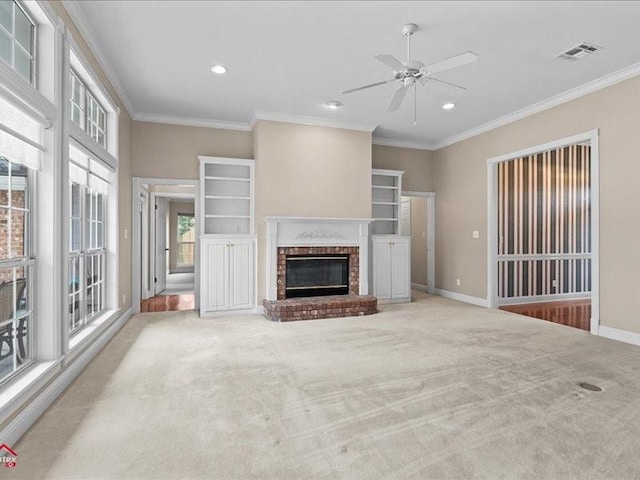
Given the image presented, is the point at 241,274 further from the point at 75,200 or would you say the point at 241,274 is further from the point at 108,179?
the point at 75,200

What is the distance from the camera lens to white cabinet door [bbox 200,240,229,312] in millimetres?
5070

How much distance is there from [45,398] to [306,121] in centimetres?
456

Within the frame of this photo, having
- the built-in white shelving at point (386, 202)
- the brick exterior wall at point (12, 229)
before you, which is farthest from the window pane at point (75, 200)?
the built-in white shelving at point (386, 202)

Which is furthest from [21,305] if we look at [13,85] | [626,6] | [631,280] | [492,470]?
[631,280]

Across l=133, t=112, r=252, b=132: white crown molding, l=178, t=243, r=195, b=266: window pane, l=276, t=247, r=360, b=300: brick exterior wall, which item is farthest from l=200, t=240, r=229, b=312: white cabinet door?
l=178, t=243, r=195, b=266: window pane

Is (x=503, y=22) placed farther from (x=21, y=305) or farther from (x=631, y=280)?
(x=21, y=305)

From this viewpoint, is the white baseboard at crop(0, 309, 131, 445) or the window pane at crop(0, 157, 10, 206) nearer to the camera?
the white baseboard at crop(0, 309, 131, 445)

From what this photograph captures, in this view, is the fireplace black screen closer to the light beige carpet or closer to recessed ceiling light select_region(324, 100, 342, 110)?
the light beige carpet

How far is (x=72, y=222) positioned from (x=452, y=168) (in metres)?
5.99

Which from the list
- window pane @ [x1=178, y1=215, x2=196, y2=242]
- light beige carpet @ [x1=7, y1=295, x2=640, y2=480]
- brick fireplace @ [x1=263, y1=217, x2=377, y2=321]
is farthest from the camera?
window pane @ [x1=178, y1=215, x2=196, y2=242]

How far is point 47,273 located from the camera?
2.47m

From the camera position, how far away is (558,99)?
15.1ft

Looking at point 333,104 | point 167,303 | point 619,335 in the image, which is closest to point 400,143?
point 333,104

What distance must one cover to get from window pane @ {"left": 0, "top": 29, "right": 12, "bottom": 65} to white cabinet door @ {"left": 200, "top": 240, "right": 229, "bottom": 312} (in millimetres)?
3102
